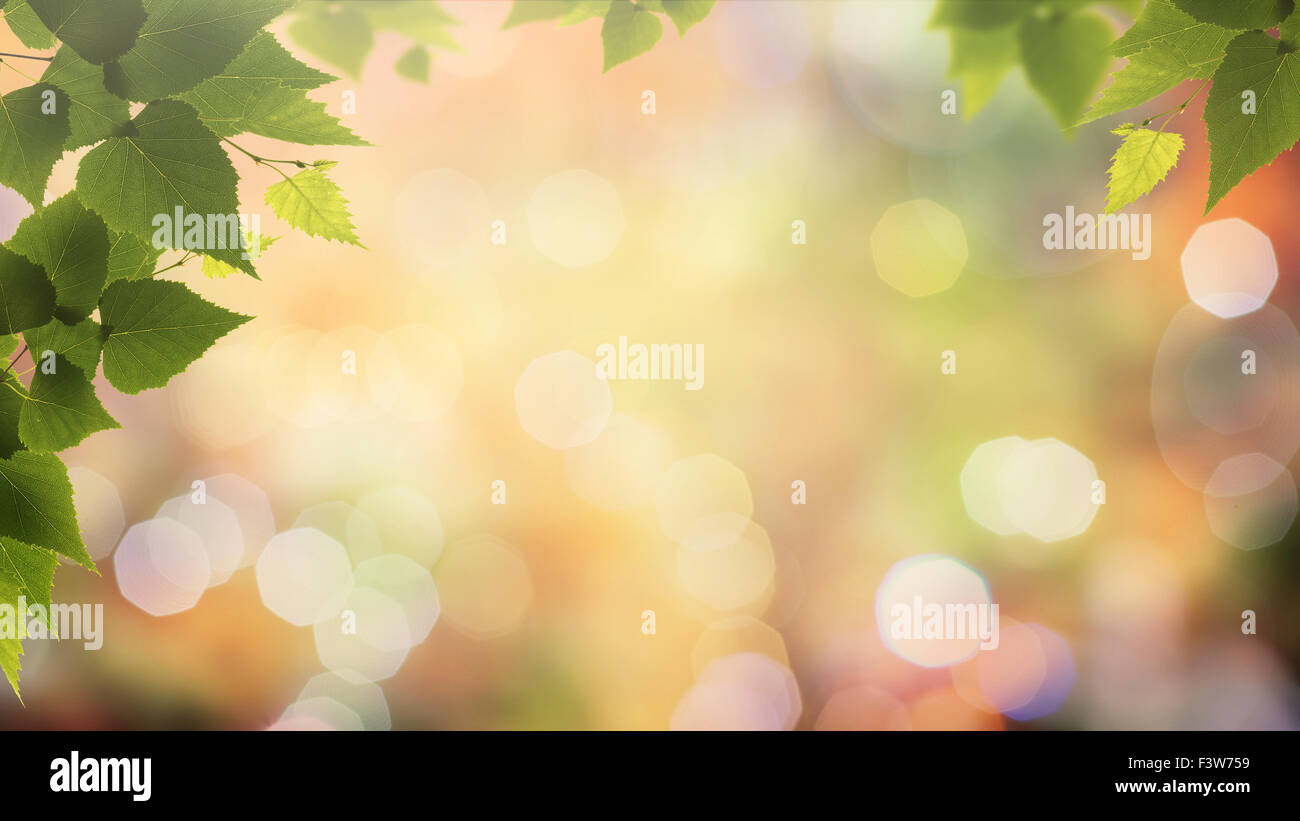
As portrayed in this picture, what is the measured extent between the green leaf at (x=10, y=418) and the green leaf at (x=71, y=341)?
0.01 meters

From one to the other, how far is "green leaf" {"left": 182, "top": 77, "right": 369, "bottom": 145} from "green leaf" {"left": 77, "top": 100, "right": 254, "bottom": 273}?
1 centimetres

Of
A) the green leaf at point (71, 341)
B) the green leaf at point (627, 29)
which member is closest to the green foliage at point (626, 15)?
the green leaf at point (627, 29)

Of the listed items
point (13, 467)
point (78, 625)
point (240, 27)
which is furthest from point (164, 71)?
point (78, 625)

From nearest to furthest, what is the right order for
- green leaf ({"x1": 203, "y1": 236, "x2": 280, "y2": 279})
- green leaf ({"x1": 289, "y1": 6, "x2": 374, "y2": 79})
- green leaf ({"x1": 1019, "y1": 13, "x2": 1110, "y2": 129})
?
green leaf ({"x1": 1019, "y1": 13, "x2": 1110, "y2": 129})
green leaf ({"x1": 203, "y1": 236, "x2": 280, "y2": 279})
green leaf ({"x1": 289, "y1": 6, "x2": 374, "y2": 79})

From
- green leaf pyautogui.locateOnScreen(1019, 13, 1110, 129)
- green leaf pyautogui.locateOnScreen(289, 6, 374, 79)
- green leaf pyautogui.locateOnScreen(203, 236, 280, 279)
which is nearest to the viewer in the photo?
green leaf pyautogui.locateOnScreen(1019, 13, 1110, 129)

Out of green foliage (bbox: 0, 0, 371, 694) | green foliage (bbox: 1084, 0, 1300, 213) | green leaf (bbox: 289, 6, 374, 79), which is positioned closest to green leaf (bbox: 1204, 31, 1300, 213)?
green foliage (bbox: 1084, 0, 1300, 213)

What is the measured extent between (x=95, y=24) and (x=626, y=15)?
203 millimetres

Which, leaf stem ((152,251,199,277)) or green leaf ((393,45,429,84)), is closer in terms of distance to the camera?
leaf stem ((152,251,199,277))

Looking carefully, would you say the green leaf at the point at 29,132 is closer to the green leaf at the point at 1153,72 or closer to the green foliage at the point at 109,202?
the green foliage at the point at 109,202

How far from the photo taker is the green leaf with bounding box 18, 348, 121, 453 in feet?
0.82

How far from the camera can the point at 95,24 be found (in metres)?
0.22

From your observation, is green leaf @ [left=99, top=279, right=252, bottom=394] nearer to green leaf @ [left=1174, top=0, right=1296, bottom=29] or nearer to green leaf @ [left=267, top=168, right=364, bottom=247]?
green leaf @ [left=267, top=168, right=364, bottom=247]

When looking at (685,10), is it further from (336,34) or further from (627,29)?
(336,34)

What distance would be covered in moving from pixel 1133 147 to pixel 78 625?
1930mm
